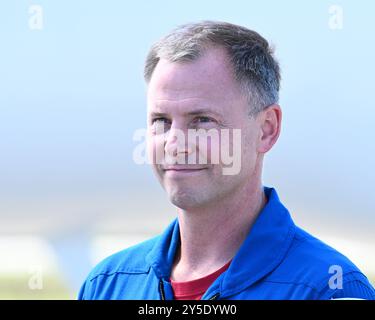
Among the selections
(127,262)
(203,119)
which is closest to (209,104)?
(203,119)

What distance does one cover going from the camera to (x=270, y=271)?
169 centimetres

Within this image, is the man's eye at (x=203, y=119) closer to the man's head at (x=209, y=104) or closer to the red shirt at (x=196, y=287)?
the man's head at (x=209, y=104)

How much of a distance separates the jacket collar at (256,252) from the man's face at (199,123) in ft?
0.40

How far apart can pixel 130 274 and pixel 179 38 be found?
0.65 meters

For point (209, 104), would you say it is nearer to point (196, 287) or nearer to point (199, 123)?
point (199, 123)

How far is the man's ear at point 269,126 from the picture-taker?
1775mm

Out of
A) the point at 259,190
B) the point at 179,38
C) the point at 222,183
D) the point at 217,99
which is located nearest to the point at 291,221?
the point at 259,190

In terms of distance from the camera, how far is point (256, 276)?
1677mm

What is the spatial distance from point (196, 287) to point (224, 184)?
261 mm

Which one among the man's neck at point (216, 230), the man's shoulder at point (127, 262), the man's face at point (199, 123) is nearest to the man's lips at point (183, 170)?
the man's face at point (199, 123)

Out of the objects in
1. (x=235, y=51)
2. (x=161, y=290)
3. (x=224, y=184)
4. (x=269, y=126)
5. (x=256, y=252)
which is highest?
(x=235, y=51)
